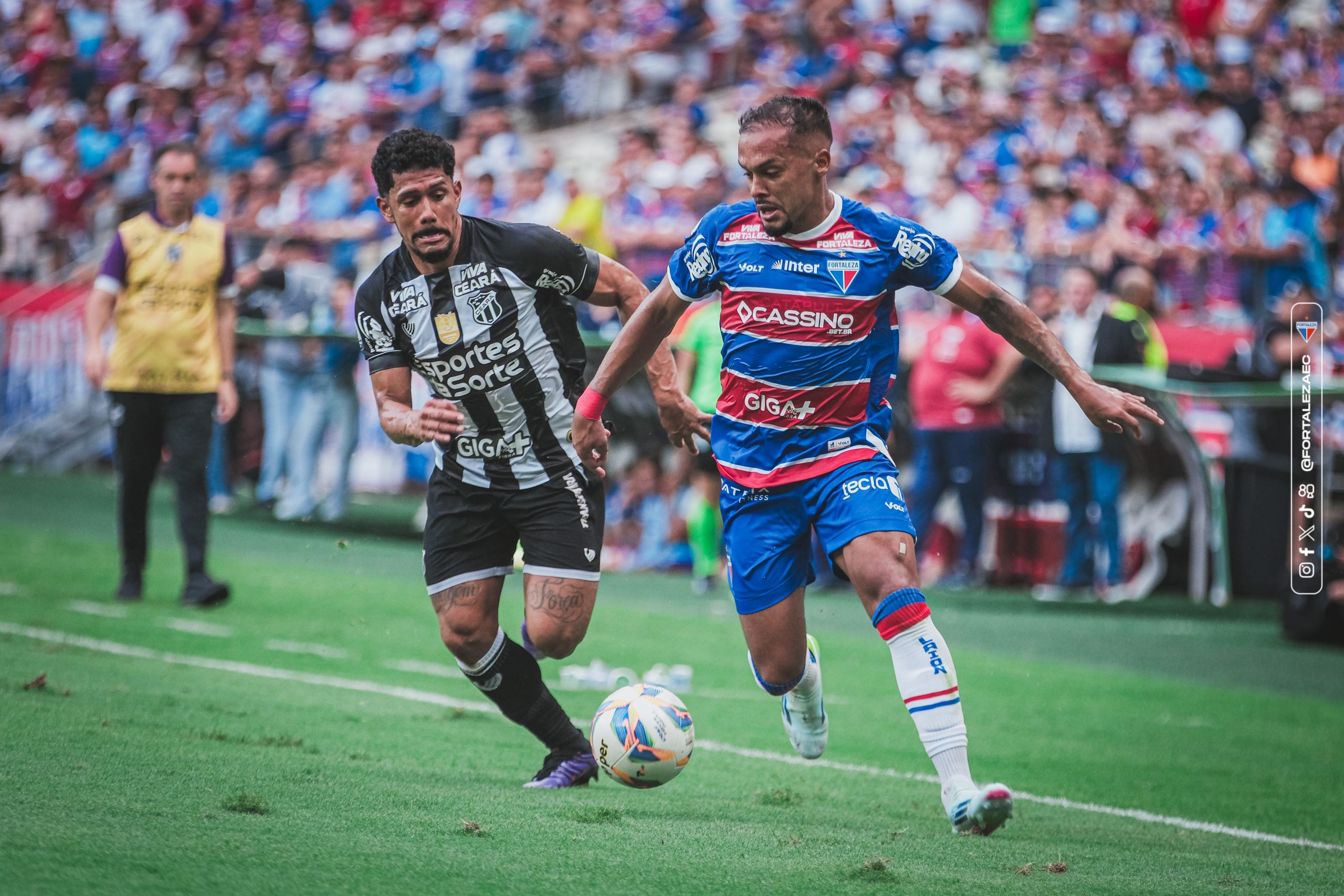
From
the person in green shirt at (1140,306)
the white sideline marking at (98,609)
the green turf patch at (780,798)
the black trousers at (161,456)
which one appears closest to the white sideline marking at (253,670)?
the white sideline marking at (98,609)

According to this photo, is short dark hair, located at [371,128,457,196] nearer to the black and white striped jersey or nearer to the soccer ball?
the black and white striped jersey

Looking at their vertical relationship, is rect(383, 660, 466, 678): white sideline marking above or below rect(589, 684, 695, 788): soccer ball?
below

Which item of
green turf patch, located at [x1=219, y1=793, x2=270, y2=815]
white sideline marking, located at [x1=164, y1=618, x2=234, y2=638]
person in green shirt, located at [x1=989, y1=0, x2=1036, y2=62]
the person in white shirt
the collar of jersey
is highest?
person in green shirt, located at [x1=989, y1=0, x2=1036, y2=62]

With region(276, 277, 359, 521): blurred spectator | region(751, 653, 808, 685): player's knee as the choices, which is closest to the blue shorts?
region(751, 653, 808, 685): player's knee

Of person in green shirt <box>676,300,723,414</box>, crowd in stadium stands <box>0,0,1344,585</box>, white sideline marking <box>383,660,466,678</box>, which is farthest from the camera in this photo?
crowd in stadium stands <box>0,0,1344,585</box>

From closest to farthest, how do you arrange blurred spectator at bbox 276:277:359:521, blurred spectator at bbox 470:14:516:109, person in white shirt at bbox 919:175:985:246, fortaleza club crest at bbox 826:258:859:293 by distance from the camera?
1. fortaleza club crest at bbox 826:258:859:293
2. blurred spectator at bbox 276:277:359:521
3. person in white shirt at bbox 919:175:985:246
4. blurred spectator at bbox 470:14:516:109

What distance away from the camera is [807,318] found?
525cm

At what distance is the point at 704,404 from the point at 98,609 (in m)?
4.95

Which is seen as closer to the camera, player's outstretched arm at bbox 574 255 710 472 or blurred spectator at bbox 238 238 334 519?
player's outstretched arm at bbox 574 255 710 472

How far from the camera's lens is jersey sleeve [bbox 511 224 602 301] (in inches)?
225

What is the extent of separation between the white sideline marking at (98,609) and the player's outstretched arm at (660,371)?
5.00 metres

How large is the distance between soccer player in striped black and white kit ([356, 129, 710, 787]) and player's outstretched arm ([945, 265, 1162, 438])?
3.85 feet

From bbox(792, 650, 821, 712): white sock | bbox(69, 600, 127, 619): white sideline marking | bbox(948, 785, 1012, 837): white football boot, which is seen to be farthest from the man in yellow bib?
bbox(948, 785, 1012, 837): white football boot

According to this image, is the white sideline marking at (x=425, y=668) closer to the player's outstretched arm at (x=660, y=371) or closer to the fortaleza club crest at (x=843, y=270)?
the player's outstretched arm at (x=660, y=371)
